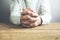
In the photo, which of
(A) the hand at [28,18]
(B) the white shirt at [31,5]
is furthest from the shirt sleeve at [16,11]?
(A) the hand at [28,18]

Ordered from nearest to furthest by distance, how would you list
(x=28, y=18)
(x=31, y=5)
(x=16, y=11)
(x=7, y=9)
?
(x=28, y=18)
(x=16, y=11)
(x=31, y=5)
(x=7, y=9)

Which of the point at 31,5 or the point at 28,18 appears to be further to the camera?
the point at 31,5

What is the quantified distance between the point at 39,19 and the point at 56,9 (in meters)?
0.44

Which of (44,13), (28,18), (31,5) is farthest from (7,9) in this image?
(28,18)

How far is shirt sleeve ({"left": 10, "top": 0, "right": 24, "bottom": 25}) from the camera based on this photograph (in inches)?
38.0

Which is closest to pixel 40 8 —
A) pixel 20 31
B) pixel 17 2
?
pixel 17 2

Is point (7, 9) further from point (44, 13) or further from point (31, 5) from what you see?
point (44, 13)

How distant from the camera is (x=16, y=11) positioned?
3.41 feet

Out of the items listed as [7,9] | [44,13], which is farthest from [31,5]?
[7,9]

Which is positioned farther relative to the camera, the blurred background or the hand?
the blurred background

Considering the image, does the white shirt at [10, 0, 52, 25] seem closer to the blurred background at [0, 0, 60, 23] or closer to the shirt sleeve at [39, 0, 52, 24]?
the shirt sleeve at [39, 0, 52, 24]

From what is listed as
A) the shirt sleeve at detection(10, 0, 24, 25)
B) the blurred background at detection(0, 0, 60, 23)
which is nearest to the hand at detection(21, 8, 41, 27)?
the shirt sleeve at detection(10, 0, 24, 25)

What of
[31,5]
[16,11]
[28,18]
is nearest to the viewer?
[28,18]

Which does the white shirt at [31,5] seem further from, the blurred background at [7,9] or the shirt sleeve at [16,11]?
the blurred background at [7,9]
